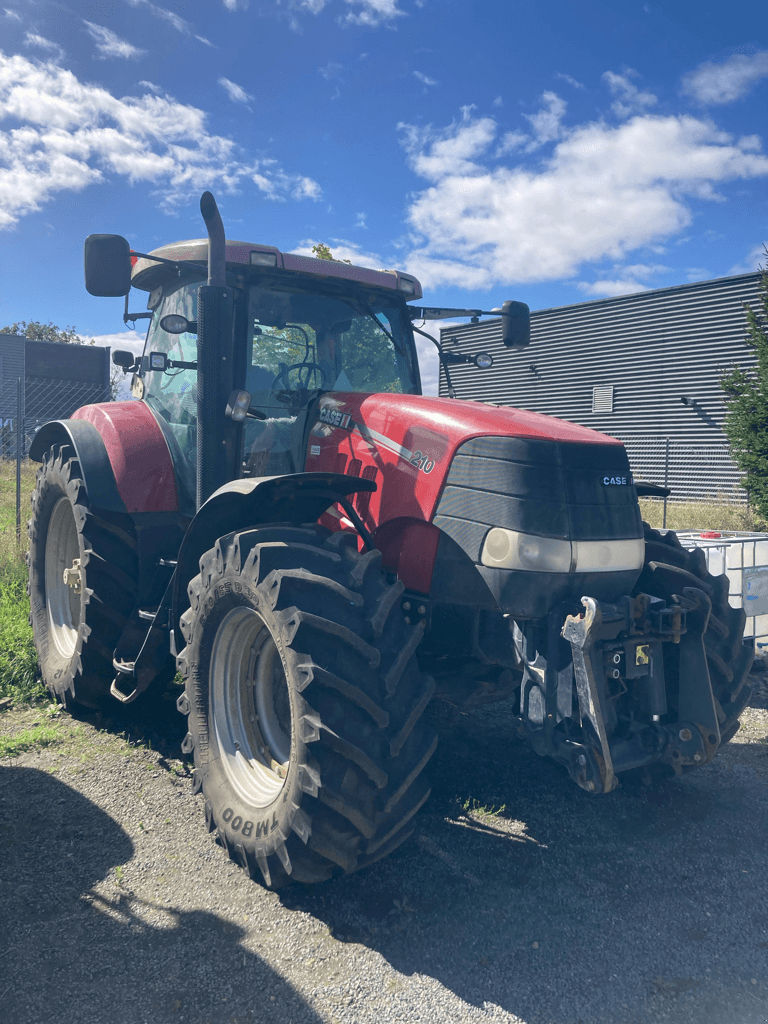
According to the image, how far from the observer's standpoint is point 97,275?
11.2 ft

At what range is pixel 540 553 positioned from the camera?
2822mm

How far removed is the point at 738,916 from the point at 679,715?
2.37ft

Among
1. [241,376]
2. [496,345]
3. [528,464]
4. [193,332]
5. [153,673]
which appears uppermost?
[496,345]

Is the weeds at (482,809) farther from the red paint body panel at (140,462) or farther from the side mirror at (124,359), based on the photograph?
the side mirror at (124,359)

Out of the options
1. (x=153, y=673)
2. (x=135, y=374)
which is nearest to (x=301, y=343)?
(x=135, y=374)

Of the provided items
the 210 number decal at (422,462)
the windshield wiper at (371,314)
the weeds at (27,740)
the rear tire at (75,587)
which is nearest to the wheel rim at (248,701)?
the 210 number decal at (422,462)

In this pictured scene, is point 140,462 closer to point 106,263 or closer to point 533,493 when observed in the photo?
point 106,263

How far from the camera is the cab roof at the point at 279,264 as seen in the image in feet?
12.5

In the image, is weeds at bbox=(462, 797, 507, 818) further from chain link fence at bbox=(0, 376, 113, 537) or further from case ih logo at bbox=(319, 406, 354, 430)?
chain link fence at bbox=(0, 376, 113, 537)

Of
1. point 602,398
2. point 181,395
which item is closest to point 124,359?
point 181,395

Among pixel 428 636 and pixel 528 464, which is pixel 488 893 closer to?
pixel 428 636

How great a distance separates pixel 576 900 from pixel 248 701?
59.5 inches

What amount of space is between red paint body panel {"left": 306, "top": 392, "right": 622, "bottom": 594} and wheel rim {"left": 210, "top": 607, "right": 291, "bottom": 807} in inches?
25.7

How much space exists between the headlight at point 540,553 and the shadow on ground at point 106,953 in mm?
1581
